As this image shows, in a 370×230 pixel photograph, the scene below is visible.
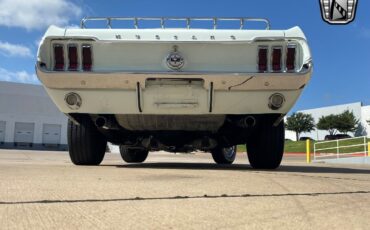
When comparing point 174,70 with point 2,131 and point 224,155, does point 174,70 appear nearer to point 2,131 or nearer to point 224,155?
point 224,155

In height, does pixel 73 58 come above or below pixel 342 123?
below

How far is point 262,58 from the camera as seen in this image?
5.16m

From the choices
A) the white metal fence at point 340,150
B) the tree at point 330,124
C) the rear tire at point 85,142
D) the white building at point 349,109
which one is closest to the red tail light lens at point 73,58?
the rear tire at point 85,142

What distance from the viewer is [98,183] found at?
3736 mm

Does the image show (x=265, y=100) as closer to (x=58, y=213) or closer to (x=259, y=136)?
(x=259, y=136)

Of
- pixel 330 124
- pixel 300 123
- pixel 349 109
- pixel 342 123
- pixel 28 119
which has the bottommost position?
pixel 28 119

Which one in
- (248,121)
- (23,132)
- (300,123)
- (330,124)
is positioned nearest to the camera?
(248,121)

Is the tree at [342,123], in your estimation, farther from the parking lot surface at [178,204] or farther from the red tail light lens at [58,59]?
the parking lot surface at [178,204]

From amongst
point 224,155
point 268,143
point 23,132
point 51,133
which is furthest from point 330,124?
point 268,143

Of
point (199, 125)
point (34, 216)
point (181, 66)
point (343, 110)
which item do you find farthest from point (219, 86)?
point (343, 110)

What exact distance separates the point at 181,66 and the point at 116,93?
2.67ft

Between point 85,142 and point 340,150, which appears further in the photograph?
point 340,150

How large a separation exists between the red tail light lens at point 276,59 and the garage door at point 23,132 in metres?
47.1

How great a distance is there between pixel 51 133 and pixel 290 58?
48307 millimetres
